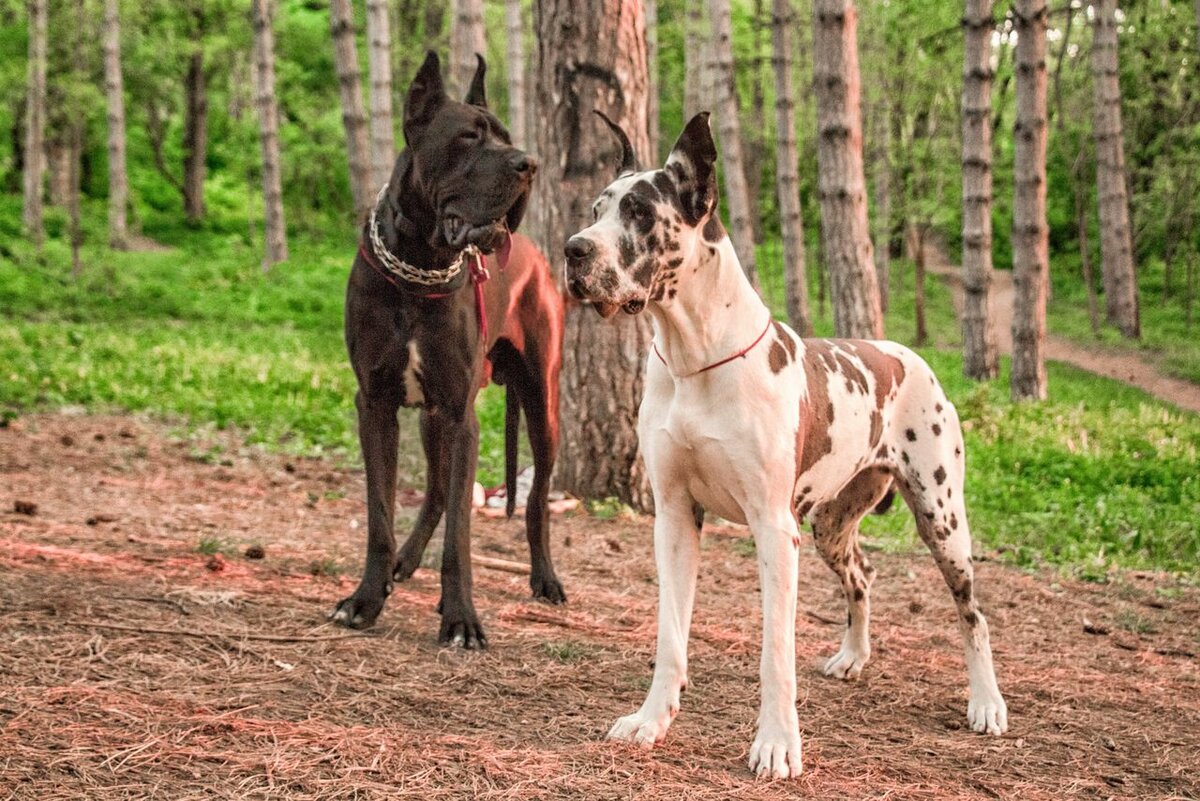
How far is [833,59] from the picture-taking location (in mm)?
10188

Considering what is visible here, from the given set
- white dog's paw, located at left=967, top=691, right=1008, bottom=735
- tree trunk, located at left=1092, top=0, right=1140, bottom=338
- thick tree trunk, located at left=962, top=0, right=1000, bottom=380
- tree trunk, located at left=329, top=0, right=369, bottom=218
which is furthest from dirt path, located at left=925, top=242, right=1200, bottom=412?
white dog's paw, located at left=967, top=691, right=1008, bottom=735

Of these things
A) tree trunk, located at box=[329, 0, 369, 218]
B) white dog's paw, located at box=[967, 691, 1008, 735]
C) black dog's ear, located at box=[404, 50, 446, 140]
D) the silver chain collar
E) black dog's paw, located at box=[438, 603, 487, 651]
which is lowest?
white dog's paw, located at box=[967, 691, 1008, 735]

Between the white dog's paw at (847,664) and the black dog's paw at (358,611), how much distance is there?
192 centimetres

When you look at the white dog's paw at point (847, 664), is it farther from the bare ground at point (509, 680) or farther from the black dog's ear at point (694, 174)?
the black dog's ear at point (694, 174)

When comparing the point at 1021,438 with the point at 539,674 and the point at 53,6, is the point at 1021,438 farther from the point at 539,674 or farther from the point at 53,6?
the point at 53,6

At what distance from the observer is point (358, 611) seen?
5.30m

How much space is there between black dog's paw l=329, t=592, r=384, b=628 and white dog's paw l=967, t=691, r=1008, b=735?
8.01ft

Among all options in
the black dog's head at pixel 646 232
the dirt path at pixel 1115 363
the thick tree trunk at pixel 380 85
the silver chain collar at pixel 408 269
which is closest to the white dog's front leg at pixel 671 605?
the black dog's head at pixel 646 232

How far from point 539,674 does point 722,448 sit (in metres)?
1.44

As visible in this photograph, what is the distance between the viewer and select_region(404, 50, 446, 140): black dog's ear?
5.11 m

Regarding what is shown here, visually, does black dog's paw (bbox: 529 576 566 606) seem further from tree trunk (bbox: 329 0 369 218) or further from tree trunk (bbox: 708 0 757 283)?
tree trunk (bbox: 708 0 757 283)

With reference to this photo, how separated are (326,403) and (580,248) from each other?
8691 millimetres

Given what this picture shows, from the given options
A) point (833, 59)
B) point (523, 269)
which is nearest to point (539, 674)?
point (523, 269)

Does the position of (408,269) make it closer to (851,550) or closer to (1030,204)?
(851,550)
